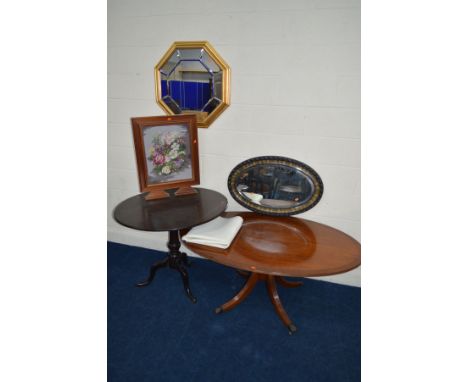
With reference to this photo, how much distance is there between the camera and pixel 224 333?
196 centimetres

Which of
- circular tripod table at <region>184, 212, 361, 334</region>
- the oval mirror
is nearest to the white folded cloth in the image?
circular tripod table at <region>184, 212, 361, 334</region>

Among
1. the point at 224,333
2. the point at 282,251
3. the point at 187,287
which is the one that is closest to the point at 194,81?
the point at 282,251

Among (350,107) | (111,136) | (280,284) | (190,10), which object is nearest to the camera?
(350,107)

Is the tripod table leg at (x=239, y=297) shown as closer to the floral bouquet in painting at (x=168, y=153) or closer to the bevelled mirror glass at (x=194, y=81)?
the floral bouquet in painting at (x=168, y=153)

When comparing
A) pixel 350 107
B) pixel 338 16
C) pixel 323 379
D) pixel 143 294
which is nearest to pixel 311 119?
pixel 350 107

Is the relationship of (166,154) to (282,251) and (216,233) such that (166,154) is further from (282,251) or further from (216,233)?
(282,251)

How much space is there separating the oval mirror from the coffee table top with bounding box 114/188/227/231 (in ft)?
0.76

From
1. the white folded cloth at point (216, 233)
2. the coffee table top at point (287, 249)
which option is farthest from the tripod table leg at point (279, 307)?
the white folded cloth at point (216, 233)

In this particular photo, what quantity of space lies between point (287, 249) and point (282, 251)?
0.05 meters

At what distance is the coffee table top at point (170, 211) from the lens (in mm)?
1842

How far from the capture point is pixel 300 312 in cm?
218

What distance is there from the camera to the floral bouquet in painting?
7.31 feet
